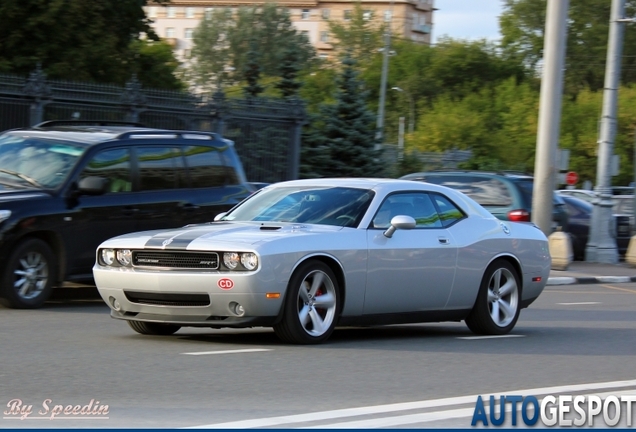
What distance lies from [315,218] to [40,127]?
532 cm

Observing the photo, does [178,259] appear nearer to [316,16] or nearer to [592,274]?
[592,274]

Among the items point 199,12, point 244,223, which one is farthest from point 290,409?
point 199,12

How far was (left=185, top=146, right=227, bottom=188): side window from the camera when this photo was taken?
1442 cm

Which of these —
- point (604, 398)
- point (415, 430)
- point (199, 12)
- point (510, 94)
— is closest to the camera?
point (415, 430)

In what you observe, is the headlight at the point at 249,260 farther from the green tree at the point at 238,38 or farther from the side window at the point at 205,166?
the green tree at the point at 238,38

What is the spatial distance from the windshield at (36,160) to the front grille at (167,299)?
3.55 metres

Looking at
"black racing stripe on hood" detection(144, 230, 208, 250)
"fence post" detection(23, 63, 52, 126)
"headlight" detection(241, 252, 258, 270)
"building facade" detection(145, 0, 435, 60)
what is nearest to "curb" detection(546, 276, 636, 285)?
"fence post" detection(23, 63, 52, 126)

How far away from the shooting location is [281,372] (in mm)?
8219

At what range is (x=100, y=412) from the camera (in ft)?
21.4

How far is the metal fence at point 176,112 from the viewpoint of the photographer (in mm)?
22500

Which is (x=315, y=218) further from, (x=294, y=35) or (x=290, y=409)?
(x=294, y=35)

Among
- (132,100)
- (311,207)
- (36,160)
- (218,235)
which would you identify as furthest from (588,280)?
(218,235)

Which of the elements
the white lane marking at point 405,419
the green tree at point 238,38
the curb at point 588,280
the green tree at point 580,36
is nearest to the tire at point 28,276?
the white lane marking at point 405,419

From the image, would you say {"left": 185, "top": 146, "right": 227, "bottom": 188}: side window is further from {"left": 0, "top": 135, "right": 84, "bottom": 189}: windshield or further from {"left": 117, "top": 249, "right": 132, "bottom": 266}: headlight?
{"left": 117, "top": 249, "right": 132, "bottom": 266}: headlight
